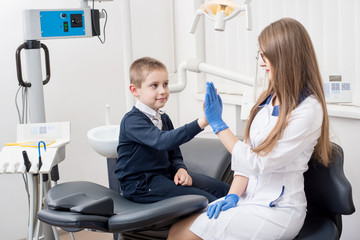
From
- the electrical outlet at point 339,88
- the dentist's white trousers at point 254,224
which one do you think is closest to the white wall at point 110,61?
the electrical outlet at point 339,88

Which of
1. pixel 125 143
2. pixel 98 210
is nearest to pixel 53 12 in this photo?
pixel 125 143

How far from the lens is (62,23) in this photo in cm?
222

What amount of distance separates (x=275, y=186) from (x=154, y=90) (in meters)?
0.62

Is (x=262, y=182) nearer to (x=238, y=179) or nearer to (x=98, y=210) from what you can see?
(x=238, y=179)

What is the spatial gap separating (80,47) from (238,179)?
1.63 m

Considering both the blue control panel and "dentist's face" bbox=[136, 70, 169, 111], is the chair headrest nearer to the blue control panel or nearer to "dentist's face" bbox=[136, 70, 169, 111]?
"dentist's face" bbox=[136, 70, 169, 111]

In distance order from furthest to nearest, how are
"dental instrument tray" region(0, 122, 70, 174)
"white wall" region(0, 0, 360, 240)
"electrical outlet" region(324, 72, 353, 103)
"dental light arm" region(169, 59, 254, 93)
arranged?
"white wall" region(0, 0, 360, 240) → "electrical outlet" region(324, 72, 353, 103) → "dental light arm" region(169, 59, 254, 93) → "dental instrument tray" region(0, 122, 70, 174)

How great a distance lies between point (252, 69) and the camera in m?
2.97

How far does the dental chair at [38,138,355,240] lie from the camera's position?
4.87 ft

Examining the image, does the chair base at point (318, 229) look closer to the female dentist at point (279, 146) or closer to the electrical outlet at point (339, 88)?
the female dentist at point (279, 146)

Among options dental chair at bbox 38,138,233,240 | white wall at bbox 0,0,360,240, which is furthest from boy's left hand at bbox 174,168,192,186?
white wall at bbox 0,0,360,240

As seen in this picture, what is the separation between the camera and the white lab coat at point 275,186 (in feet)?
5.01

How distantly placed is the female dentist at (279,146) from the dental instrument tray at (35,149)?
2.47 ft

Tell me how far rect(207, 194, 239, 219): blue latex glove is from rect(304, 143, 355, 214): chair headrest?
0.31 m
